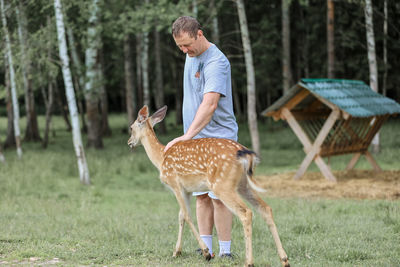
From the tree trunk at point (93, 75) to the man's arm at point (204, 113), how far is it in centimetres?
1360

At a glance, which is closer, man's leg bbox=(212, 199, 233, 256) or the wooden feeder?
man's leg bbox=(212, 199, 233, 256)

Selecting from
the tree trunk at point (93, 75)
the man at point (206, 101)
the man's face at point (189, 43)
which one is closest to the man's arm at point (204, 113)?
the man at point (206, 101)

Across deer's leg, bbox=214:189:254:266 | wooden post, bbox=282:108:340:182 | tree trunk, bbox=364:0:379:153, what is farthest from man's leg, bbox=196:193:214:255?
tree trunk, bbox=364:0:379:153

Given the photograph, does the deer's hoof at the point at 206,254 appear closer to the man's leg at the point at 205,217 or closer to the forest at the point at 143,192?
the forest at the point at 143,192

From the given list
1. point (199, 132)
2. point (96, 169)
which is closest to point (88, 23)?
point (96, 169)

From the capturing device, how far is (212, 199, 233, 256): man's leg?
537 centimetres

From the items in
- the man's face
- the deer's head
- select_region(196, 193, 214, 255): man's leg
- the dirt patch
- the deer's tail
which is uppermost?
the man's face

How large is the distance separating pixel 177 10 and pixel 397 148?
8154 millimetres

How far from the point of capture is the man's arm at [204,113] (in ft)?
16.6

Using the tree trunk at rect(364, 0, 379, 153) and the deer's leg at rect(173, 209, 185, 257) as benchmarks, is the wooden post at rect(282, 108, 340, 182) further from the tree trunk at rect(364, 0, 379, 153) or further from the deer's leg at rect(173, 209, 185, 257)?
the deer's leg at rect(173, 209, 185, 257)

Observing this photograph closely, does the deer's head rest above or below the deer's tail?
above

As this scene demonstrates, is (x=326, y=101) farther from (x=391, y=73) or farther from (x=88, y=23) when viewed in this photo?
(x=391, y=73)

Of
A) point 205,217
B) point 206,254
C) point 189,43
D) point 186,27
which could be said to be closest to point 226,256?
point 206,254

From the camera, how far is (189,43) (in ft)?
16.6
